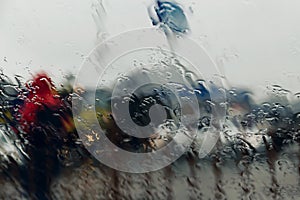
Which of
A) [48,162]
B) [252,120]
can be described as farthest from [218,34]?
[48,162]

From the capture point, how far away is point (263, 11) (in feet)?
12.3

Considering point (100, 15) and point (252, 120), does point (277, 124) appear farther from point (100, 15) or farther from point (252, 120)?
point (100, 15)

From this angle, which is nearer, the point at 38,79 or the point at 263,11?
the point at 263,11

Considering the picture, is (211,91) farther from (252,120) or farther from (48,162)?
(48,162)

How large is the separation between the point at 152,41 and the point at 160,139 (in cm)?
65

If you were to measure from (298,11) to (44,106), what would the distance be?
5.83 ft

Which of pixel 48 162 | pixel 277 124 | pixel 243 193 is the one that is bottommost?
pixel 243 193

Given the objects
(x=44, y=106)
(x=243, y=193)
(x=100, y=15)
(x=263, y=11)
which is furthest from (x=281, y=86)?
(x=44, y=106)

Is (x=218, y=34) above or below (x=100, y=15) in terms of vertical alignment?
below

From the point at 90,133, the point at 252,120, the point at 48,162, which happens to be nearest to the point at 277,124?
Result: the point at 252,120

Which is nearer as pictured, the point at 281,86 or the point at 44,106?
the point at 281,86

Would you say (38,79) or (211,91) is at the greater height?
(38,79)

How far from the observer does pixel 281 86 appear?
12.4ft

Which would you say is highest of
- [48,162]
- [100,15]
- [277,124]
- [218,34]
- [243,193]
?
[100,15]
